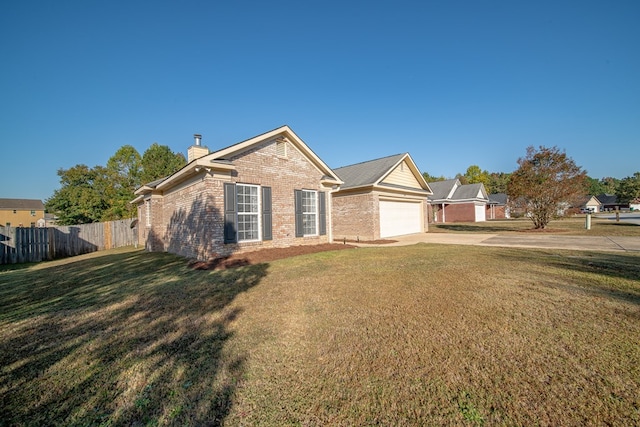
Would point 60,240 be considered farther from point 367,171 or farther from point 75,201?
point 75,201

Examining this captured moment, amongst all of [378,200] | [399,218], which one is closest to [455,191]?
[399,218]

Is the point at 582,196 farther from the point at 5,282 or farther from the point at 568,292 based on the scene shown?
the point at 5,282

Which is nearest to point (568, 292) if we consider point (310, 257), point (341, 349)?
point (341, 349)

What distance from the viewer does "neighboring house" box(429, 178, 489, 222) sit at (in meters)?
32.1

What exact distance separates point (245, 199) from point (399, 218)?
10.9 m

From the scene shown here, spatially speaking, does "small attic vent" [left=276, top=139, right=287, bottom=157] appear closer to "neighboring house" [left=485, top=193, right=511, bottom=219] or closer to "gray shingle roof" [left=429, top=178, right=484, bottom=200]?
"gray shingle roof" [left=429, top=178, right=484, bottom=200]

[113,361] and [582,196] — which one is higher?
[582,196]

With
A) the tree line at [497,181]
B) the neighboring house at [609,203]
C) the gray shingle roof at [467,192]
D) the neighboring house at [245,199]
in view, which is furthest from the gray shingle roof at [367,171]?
the neighboring house at [609,203]

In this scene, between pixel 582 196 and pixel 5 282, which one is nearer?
pixel 5 282

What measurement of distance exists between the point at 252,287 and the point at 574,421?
516 centimetres

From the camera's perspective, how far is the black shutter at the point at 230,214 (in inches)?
368

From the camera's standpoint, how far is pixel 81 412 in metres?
2.30

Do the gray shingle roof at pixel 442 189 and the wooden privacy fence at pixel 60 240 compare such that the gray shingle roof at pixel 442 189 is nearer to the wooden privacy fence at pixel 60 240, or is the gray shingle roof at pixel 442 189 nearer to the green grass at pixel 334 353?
the green grass at pixel 334 353

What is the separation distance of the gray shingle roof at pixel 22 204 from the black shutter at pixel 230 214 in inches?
2439
